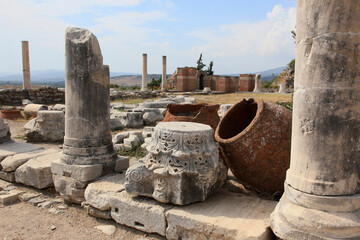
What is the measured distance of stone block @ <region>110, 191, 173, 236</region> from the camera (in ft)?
11.4

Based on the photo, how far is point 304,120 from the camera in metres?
2.69

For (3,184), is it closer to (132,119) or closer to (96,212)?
(96,212)

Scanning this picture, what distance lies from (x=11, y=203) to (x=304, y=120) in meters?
4.52

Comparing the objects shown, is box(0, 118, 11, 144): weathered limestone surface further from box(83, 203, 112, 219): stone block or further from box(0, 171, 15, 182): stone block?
box(83, 203, 112, 219): stone block

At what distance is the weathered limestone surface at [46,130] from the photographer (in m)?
8.37

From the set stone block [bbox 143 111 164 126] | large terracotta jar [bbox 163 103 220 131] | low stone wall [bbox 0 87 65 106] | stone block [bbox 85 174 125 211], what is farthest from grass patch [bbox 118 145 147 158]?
low stone wall [bbox 0 87 65 106]

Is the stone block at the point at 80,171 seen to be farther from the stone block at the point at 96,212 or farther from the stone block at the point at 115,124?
the stone block at the point at 115,124

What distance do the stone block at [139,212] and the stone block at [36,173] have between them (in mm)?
1707

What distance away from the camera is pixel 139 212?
363cm

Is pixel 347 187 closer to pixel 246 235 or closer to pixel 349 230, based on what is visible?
pixel 349 230

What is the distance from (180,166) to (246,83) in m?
27.0

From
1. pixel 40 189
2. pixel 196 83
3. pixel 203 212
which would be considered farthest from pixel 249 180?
pixel 196 83

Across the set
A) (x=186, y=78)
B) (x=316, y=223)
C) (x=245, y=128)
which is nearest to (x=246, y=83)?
(x=186, y=78)

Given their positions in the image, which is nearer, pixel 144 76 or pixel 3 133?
pixel 3 133
